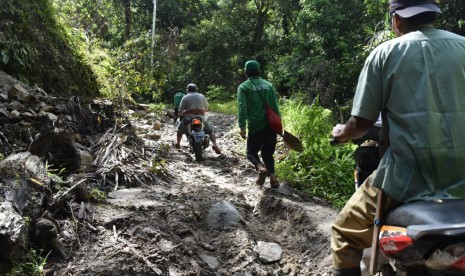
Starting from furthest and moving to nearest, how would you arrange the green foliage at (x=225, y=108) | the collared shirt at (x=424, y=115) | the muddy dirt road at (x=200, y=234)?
the green foliage at (x=225, y=108), the muddy dirt road at (x=200, y=234), the collared shirt at (x=424, y=115)

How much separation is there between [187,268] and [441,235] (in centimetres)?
253

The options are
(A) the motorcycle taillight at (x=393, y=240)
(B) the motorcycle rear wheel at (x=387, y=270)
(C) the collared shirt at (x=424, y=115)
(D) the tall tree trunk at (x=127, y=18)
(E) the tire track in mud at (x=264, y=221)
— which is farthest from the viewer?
(D) the tall tree trunk at (x=127, y=18)

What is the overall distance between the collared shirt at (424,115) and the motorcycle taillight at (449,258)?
15.8 inches

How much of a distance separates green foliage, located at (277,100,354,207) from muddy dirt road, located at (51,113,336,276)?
38 cm

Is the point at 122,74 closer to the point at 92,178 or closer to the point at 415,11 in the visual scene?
the point at 92,178

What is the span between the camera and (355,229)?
2.52m

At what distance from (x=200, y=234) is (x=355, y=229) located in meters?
2.43

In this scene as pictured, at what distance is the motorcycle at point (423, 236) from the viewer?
168 cm

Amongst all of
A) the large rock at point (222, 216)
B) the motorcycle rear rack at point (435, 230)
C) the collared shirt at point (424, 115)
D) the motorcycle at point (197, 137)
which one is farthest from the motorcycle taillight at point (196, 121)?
the motorcycle rear rack at point (435, 230)

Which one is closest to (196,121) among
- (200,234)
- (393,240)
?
(200,234)

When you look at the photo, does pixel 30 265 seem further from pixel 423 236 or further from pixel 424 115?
pixel 424 115

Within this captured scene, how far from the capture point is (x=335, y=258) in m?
2.62

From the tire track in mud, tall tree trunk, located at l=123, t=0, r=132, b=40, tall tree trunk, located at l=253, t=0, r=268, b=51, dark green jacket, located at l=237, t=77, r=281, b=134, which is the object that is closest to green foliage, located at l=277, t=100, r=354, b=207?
the tire track in mud

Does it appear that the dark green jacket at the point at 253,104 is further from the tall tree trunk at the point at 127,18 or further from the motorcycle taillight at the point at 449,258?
the tall tree trunk at the point at 127,18
